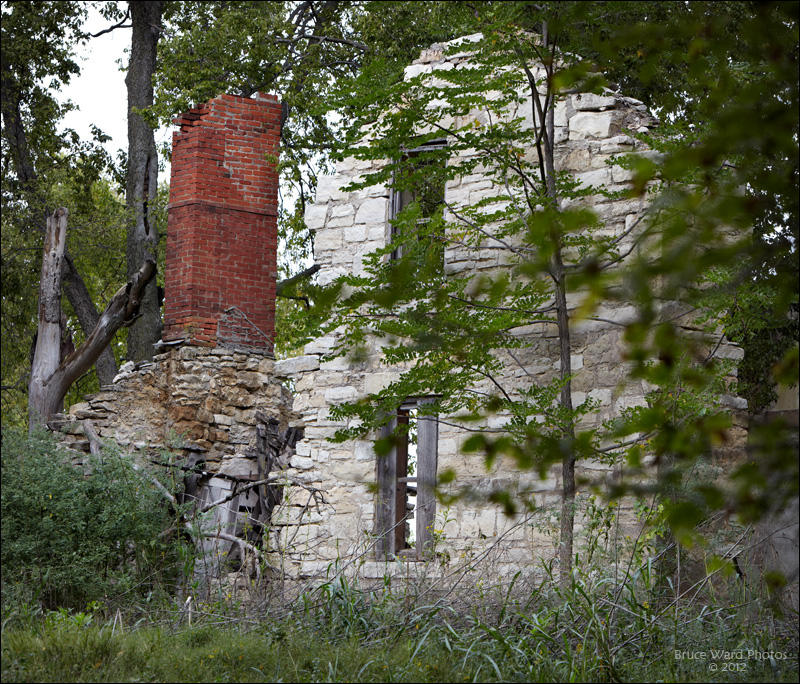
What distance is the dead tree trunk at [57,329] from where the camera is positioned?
13.0m

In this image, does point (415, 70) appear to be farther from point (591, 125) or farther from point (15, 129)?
A: point (15, 129)

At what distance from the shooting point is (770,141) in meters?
3.11

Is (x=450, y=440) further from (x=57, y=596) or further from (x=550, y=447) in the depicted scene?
(x=550, y=447)

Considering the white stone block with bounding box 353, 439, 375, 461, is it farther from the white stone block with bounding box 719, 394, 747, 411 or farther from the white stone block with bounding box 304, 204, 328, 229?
the white stone block with bounding box 719, 394, 747, 411

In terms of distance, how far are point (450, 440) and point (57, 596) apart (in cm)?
362

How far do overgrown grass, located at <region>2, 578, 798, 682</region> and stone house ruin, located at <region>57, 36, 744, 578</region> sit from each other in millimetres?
734

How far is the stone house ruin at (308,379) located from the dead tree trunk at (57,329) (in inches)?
40.3

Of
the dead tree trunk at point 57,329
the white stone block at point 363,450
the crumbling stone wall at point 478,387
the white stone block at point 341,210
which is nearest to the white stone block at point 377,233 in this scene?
the crumbling stone wall at point 478,387

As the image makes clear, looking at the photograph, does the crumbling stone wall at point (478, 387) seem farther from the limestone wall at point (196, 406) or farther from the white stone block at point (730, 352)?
the limestone wall at point (196, 406)

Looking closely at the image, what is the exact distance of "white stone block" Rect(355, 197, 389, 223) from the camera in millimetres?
9477

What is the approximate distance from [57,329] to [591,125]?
335 inches

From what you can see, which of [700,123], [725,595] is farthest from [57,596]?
[700,123]

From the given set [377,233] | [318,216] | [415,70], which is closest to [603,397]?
[377,233]

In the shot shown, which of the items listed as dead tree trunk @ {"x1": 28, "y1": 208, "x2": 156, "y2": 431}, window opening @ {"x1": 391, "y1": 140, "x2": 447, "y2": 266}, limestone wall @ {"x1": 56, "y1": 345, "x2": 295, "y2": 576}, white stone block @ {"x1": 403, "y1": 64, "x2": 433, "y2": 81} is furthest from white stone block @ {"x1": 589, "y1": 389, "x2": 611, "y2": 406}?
dead tree trunk @ {"x1": 28, "y1": 208, "x2": 156, "y2": 431}
